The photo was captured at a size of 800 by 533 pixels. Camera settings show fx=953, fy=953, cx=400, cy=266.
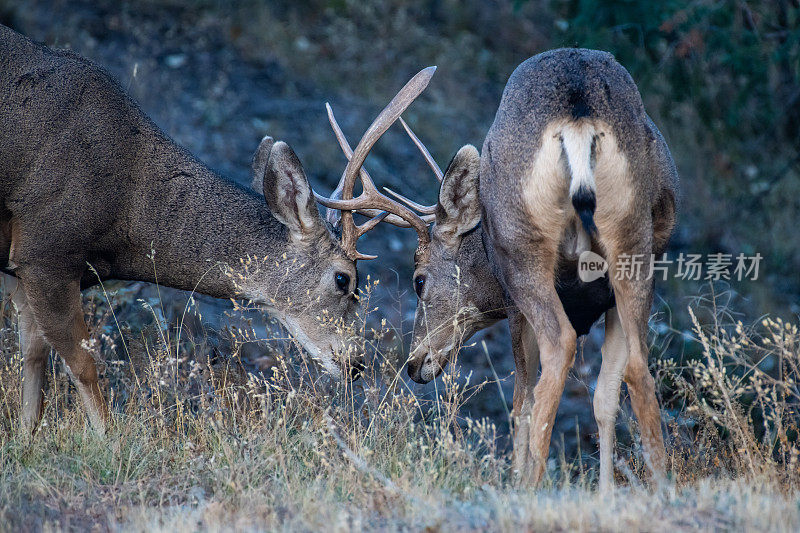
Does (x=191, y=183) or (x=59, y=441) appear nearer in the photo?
(x=59, y=441)

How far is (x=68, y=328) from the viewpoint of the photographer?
235 inches

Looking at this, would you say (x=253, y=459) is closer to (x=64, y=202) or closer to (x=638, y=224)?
(x=64, y=202)

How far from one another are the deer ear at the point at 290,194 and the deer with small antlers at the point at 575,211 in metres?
1.30

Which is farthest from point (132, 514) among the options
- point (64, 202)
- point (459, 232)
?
point (459, 232)

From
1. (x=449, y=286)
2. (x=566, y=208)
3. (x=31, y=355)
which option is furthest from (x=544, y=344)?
(x=31, y=355)

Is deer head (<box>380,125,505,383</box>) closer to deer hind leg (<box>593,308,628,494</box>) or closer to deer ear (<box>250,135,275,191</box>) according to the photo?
deer hind leg (<box>593,308,628,494</box>)

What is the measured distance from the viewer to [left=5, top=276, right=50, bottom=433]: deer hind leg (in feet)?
20.8

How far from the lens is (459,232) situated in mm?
6527

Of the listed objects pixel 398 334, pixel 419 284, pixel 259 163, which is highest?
pixel 259 163

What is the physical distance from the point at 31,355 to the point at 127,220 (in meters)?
1.20

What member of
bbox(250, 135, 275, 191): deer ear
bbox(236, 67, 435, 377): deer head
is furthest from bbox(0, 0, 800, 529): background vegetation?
bbox(250, 135, 275, 191): deer ear

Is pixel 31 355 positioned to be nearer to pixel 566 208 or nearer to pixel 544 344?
pixel 544 344

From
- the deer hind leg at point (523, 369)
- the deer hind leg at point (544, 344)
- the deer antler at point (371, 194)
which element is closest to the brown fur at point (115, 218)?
the deer antler at point (371, 194)

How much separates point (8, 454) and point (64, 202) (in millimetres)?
1513
